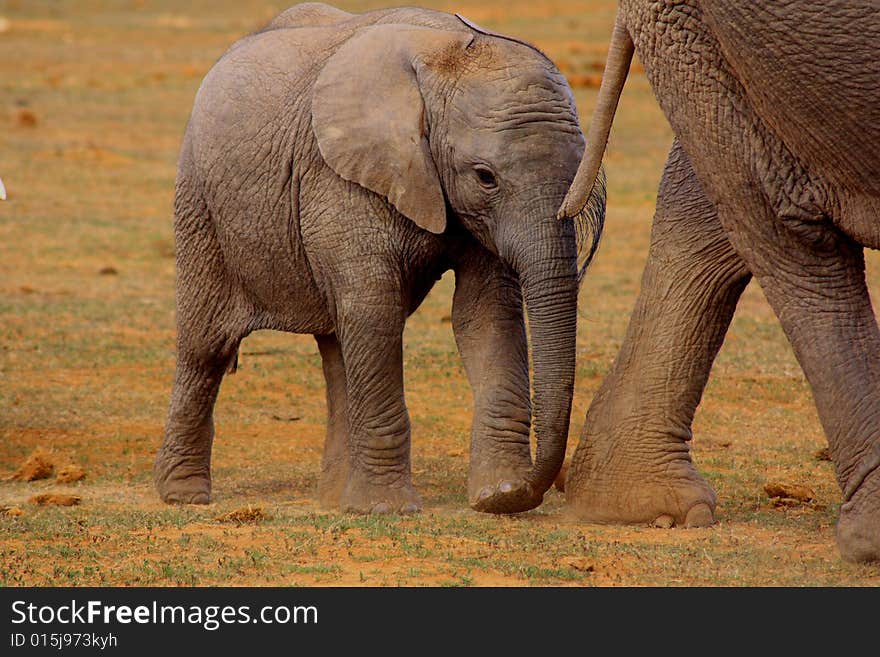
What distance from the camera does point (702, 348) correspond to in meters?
6.21

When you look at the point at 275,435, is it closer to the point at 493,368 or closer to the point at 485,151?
the point at 493,368

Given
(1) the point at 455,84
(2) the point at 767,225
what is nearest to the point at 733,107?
(2) the point at 767,225

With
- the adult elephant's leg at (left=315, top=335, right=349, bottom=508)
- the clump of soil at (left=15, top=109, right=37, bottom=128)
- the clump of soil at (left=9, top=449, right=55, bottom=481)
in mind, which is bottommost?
the clump of soil at (left=9, top=449, right=55, bottom=481)

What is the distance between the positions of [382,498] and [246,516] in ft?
1.66

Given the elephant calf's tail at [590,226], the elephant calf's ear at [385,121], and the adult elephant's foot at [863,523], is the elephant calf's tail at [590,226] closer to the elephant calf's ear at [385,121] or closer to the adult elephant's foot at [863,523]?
the elephant calf's ear at [385,121]

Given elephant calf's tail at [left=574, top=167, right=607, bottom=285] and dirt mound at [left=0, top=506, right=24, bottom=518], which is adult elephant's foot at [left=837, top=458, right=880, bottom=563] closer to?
elephant calf's tail at [left=574, top=167, right=607, bottom=285]

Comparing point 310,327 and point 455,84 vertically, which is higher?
point 455,84

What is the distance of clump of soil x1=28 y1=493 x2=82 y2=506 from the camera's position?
677 cm

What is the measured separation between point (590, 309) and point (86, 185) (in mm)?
7047

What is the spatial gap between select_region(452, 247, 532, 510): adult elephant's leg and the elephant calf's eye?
42 centimetres

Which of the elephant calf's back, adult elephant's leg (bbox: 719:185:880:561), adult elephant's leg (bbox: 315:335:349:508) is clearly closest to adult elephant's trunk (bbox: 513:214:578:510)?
adult elephant's leg (bbox: 719:185:880:561)

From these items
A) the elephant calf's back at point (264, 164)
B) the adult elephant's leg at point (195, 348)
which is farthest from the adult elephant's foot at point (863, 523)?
the adult elephant's leg at point (195, 348)

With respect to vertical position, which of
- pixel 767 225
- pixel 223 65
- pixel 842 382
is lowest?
pixel 842 382

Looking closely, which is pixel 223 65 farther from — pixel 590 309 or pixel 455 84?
pixel 590 309
